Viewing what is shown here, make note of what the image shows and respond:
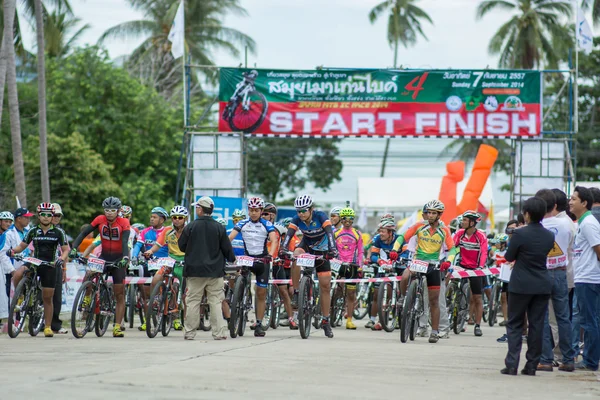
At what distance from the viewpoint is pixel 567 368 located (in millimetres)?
10945

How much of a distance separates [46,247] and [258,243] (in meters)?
3.04

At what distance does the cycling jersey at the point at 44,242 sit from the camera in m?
14.8

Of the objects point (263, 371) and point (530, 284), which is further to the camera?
point (530, 284)

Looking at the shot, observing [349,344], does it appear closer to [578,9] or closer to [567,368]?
[567,368]

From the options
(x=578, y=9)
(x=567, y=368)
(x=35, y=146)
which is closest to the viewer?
(x=567, y=368)

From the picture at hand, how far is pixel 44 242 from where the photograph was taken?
14.8 meters

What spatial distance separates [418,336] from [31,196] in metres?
25.1

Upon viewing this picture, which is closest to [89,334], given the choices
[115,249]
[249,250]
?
[115,249]

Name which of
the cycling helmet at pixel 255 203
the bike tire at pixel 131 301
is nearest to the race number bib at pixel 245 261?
the cycling helmet at pixel 255 203

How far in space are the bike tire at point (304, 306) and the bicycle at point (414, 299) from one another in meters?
1.34

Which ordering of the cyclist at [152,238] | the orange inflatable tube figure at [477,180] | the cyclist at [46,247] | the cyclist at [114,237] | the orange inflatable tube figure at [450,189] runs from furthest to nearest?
the orange inflatable tube figure at [450,189] < the orange inflatable tube figure at [477,180] < the cyclist at [152,238] < the cyclist at [46,247] < the cyclist at [114,237]

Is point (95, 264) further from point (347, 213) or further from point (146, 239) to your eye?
point (347, 213)

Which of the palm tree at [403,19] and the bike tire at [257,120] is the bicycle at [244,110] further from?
the palm tree at [403,19]

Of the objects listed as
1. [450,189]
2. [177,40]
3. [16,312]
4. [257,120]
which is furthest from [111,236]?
[177,40]
